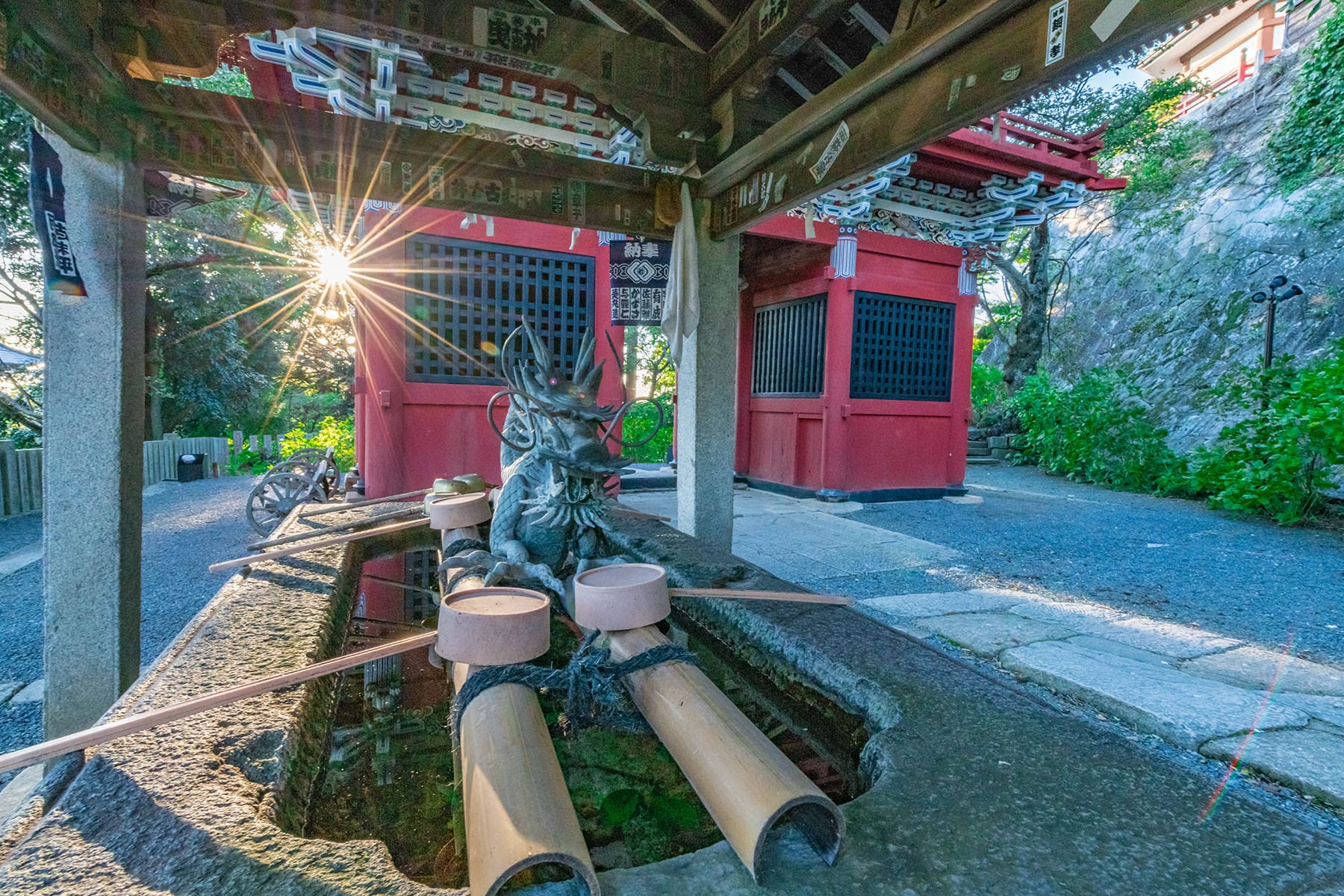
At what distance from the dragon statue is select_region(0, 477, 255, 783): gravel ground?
2.56m

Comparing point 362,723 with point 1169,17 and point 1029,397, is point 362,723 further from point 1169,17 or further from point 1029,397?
point 1029,397

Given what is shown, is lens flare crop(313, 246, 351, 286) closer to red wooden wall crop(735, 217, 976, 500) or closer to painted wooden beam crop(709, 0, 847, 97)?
painted wooden beam crop(709, 0, 847, 97)

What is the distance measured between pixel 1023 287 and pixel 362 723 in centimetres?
1828

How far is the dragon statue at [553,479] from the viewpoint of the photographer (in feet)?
7.94

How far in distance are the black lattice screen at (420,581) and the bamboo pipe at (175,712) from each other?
135 centimetres

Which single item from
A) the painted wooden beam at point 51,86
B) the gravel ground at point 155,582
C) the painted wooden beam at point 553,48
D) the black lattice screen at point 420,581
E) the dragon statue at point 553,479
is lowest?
the gravel ground at point 155,582

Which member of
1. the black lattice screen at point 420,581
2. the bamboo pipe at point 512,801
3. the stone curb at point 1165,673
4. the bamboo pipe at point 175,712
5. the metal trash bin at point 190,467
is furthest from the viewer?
the metal trash bin at point 190,467

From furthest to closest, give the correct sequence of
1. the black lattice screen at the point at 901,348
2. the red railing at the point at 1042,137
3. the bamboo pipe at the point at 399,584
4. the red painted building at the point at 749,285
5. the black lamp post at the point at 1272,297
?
the black lamp post at the point at 1272,297
the black lattice screen at the point at 901,348
the red railing at the point at 1042,137
the red painted building at the point at 749,285
the bamboo pipe at the point at 399,584

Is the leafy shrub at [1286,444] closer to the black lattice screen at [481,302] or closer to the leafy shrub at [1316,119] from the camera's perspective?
the black lattice screen at [481,302]

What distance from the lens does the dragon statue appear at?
2420mm

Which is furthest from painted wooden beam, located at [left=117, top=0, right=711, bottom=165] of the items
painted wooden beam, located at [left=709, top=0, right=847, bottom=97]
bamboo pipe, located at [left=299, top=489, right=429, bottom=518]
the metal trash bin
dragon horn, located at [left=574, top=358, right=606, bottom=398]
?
the metal trash bin

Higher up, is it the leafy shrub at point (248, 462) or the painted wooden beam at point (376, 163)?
the painted wooden beam at point (376, 163)

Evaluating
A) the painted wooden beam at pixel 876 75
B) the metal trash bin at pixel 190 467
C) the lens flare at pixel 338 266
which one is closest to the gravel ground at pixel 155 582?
the lens flare at pixel 338 266

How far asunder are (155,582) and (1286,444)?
1169 centimetres
